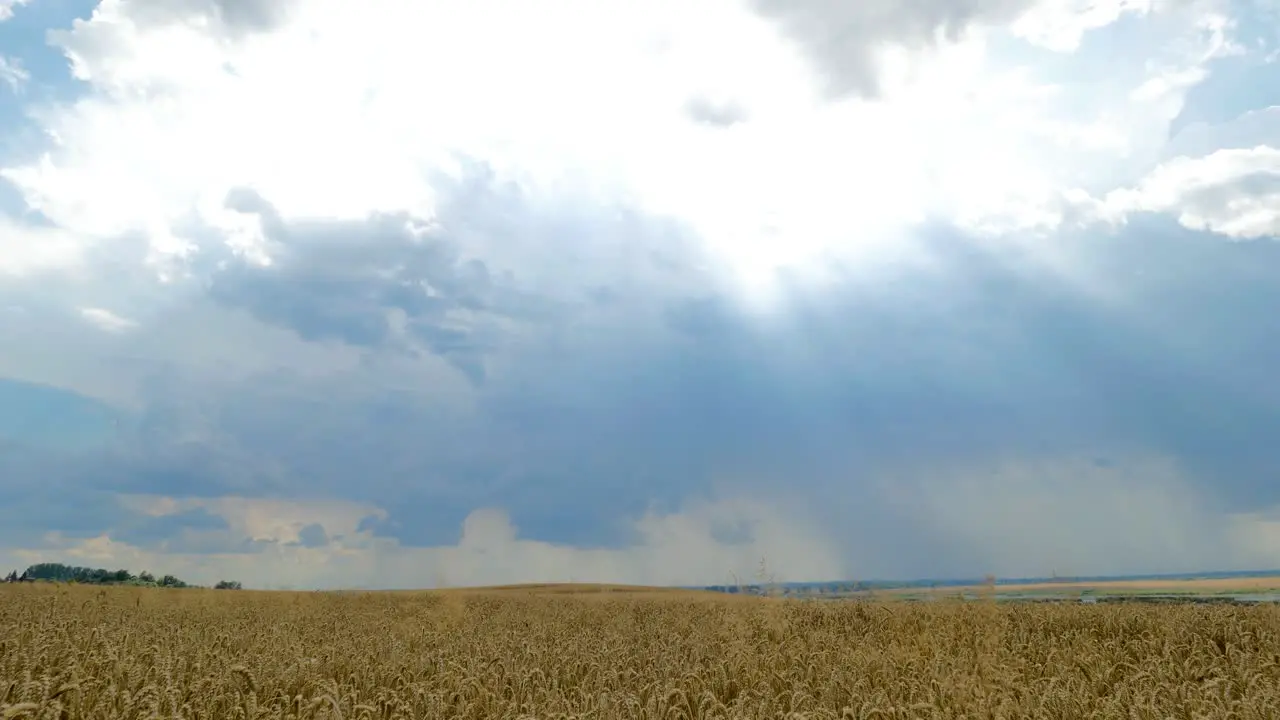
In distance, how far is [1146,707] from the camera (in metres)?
7.16

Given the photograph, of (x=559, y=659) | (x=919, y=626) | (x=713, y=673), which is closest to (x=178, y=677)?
(x=559, y=659)

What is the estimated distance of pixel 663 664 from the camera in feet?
31.1

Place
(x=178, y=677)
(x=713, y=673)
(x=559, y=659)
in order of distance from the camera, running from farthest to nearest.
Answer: (x=559, y=659)
(x=713, y=673)
(x=178, y=677)

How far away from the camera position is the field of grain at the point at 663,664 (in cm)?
689

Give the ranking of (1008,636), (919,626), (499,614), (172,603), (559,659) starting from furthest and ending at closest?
(172,603), (499,614), (919,626), (1008,636), (559,659)

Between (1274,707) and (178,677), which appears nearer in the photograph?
(1274,707)

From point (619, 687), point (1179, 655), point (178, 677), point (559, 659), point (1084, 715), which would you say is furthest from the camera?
point (1179, 655)

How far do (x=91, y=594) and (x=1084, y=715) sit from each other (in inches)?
970

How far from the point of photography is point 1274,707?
23.6ft

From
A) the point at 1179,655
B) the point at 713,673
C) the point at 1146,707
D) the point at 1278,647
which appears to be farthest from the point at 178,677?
the point at 1278,647

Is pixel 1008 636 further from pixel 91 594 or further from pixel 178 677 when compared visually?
pixel 91 594

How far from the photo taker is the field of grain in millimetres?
6887

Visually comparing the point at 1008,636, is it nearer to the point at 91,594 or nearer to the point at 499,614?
the point at 499,614

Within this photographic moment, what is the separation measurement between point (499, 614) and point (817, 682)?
10.9m
